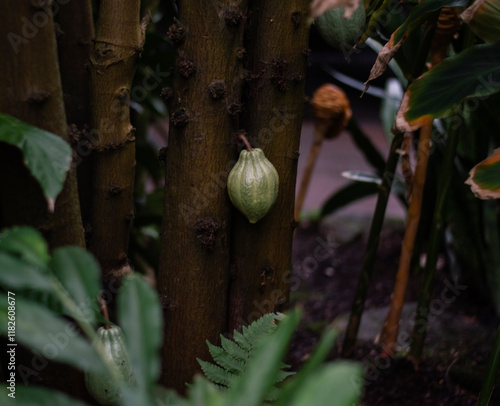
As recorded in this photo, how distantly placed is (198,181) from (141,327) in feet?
1.54

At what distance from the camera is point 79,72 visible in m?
0.92

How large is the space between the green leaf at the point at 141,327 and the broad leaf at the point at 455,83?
0.63 metres

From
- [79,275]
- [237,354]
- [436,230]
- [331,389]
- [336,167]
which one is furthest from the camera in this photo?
[336,167]

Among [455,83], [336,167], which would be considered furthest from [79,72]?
[336,167]

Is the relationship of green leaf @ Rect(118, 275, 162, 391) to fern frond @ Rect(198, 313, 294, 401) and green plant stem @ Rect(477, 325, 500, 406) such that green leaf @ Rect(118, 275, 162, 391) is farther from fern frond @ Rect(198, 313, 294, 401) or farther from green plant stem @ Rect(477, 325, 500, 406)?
green plant stem @ Rect(477, 325, 500, 406)

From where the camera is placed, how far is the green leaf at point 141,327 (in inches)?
15.5

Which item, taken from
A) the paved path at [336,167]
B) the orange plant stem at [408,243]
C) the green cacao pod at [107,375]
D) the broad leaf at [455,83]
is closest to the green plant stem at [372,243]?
the orange plant stem at [408,243]

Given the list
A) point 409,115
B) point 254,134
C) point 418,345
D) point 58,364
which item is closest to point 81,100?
point 254,134

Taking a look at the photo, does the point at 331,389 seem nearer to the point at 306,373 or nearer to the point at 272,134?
the point at 306,373

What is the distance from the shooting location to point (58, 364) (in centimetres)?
81

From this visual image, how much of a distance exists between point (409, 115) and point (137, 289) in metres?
0.64

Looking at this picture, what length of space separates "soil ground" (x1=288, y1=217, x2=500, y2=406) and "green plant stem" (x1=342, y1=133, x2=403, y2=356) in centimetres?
8

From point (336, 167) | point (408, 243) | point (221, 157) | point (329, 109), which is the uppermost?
point (336, 167)

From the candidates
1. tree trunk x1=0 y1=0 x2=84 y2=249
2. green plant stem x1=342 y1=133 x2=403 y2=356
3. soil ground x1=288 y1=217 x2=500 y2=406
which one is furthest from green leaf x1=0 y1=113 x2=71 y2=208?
soil ground x1=288 y1=217 x2=500 y2=406
